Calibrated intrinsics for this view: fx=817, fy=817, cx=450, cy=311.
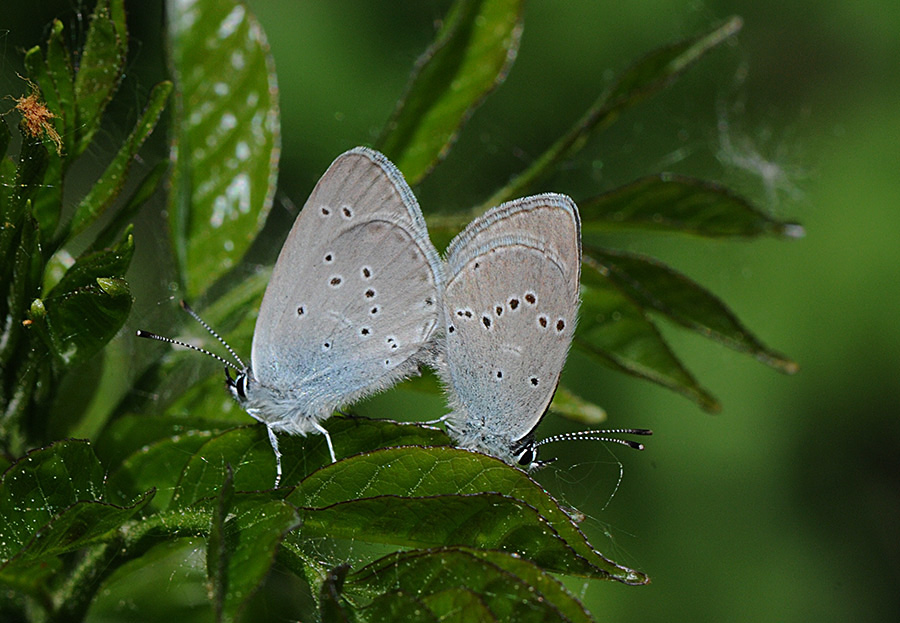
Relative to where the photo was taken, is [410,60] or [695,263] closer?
[695,263]

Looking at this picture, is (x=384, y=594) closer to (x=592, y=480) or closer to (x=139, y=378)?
(x=139, y=378)

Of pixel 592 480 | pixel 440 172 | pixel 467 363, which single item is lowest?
pixel 592 480

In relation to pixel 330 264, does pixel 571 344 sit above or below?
below

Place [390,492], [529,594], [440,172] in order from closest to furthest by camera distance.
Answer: [529,594]
[390,492]
[440,172]

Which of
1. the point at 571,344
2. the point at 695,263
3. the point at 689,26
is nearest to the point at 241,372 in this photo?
the point at 571,344

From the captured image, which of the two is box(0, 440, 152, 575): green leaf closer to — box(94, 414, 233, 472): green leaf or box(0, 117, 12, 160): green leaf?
box(94, 414, 233, 472): green leaf

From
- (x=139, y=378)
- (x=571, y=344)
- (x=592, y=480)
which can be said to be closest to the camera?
(x=139, y=378)

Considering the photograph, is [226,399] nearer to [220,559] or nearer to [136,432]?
[136,432]

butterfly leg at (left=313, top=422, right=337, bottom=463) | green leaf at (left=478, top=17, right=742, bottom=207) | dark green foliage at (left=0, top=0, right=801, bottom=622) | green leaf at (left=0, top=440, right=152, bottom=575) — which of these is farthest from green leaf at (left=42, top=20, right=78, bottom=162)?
green leaf at (left=478, top=17, right=742, bottom=207)
